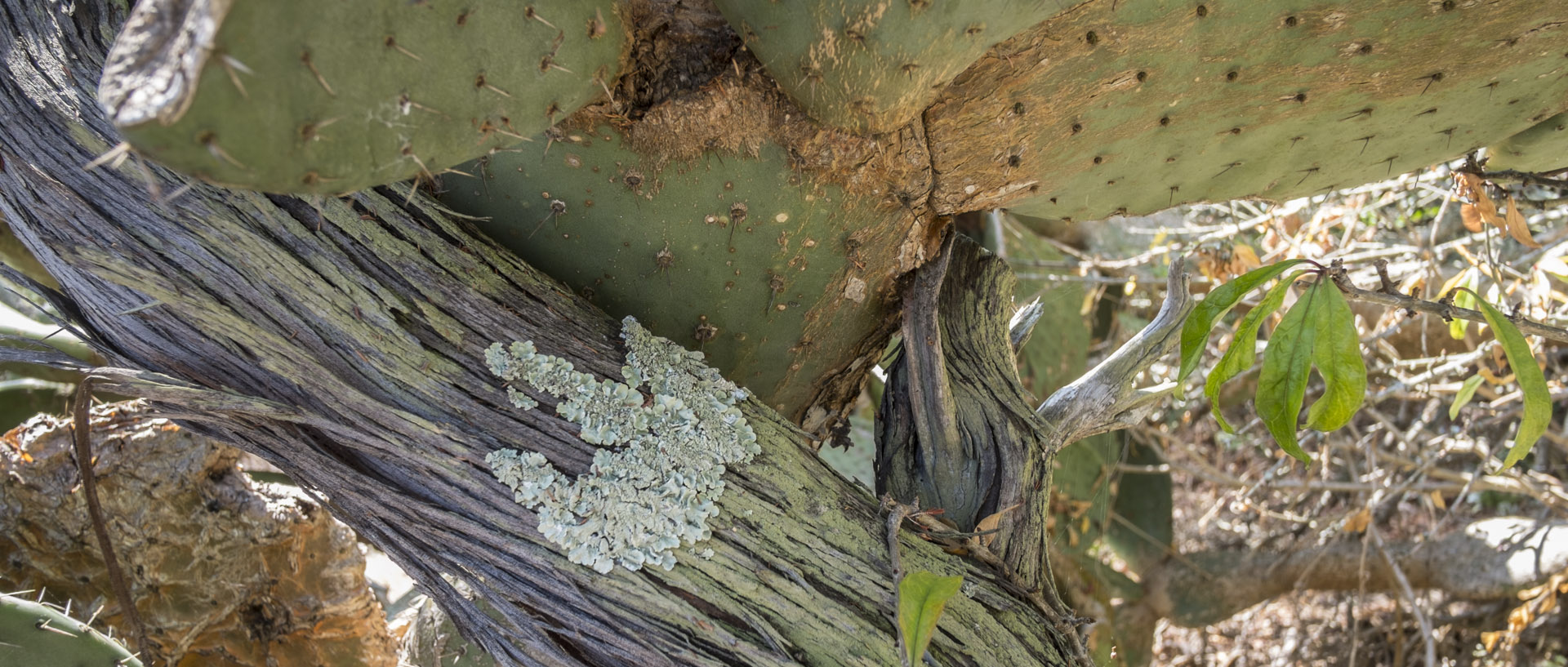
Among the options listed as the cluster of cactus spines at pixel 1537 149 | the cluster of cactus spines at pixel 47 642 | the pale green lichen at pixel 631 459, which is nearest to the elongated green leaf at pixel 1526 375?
the cluster of cactus spines at pixel 1537 149

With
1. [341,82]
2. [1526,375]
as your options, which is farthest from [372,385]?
[1526,375]

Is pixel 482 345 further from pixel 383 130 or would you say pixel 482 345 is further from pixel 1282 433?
Result: pixel 1282 433

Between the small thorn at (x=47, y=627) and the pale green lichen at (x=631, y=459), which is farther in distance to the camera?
the small thorn at (x=47, y=627)

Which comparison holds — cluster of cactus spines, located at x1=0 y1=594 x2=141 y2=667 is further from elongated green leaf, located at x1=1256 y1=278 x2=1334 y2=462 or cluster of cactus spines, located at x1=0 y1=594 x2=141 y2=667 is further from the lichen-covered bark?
elongated green leaf, located at x1=1256 y1=278 x2=1334 y2=462

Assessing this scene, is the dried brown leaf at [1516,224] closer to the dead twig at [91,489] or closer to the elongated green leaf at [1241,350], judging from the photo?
the elongated green leaf at [1241,350]

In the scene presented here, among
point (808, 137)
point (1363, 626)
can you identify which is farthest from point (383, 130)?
point (1363, 626)

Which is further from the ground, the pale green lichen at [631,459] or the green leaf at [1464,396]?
the green leaf at [1464,396]

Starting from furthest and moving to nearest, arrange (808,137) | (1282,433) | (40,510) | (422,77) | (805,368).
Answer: (40,510)
(805,368)
(808,137)
(1282,433)
(422,77)
